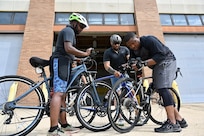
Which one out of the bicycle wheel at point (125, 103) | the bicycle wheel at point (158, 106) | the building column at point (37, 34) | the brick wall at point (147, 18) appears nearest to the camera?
the bicycle wheel at point (125, 103)

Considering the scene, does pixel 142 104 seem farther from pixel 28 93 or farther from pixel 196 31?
pixel 196 31

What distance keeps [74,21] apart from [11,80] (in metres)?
1.17

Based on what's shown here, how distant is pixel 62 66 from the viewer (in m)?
2.52

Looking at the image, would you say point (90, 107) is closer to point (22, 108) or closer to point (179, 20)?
point (22, 108)

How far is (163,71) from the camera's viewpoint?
2.79 meters

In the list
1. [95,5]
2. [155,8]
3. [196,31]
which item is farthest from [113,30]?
[196,31]

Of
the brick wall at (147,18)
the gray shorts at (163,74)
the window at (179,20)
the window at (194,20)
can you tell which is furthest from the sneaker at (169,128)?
the window at (194,20)

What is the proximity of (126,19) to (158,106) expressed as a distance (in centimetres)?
727

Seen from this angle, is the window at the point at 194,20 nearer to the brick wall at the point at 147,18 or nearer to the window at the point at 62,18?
the brick wall at the point at 147,18

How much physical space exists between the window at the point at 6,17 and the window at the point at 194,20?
9.11 metres

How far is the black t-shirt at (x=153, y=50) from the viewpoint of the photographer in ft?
9.14

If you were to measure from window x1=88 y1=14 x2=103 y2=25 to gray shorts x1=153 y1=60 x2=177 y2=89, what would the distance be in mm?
7212

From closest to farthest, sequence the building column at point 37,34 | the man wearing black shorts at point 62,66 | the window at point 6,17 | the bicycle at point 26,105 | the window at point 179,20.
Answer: the man wearing black shorts at point 62,66 < the bicycle at point 26,105 < the building column at point 37,34 < the window at point 6,17 < the window at point 179,20

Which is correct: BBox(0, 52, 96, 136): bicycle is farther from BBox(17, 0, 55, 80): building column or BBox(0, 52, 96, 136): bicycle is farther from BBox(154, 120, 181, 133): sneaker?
BBox(17, 0, 55, 80): building column
